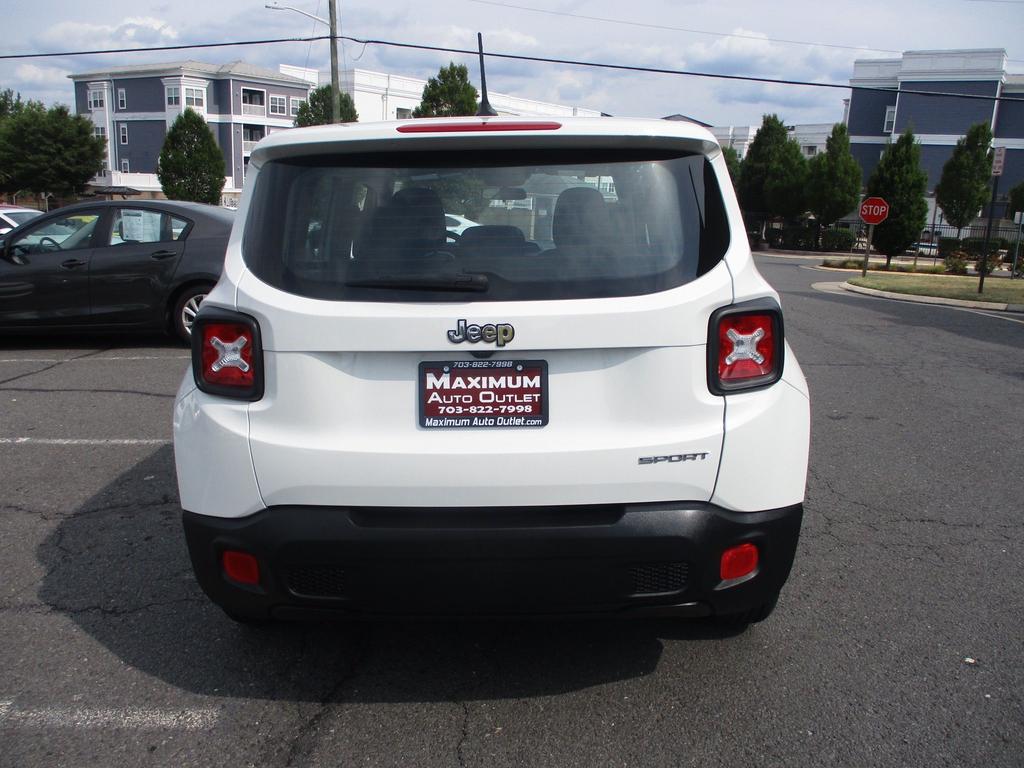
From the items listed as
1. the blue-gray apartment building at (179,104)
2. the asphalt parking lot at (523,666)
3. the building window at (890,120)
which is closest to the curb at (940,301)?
the asphalt parking lot at (523,666)

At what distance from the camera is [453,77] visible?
37.2 meters

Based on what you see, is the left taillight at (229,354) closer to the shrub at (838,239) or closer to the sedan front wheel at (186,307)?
the sedan front wheel at (186,307)

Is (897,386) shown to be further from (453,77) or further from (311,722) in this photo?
(453,77)

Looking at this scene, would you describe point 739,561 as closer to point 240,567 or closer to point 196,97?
point 240,567

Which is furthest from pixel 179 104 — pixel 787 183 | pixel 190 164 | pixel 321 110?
pixel 787 183

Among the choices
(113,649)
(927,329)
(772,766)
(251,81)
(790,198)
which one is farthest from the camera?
(251,81)

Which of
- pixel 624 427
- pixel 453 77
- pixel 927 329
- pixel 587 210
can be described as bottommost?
pixel 927 329

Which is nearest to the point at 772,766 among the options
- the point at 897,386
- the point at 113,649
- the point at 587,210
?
the point at 587,210

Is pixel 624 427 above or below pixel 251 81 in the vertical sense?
below

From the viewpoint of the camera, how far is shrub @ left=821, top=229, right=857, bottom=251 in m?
42.1

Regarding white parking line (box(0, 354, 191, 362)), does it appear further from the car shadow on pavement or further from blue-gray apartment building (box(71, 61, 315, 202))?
blue-gray apartment building (box(71, 61, 315, 202))

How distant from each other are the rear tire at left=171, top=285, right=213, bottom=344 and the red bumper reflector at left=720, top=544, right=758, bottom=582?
790 cm

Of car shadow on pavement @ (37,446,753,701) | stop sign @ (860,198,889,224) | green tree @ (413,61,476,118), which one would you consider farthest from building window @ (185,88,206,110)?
car shadow on pavement @ (37,446,753,701)

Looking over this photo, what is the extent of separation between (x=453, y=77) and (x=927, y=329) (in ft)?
91.2
